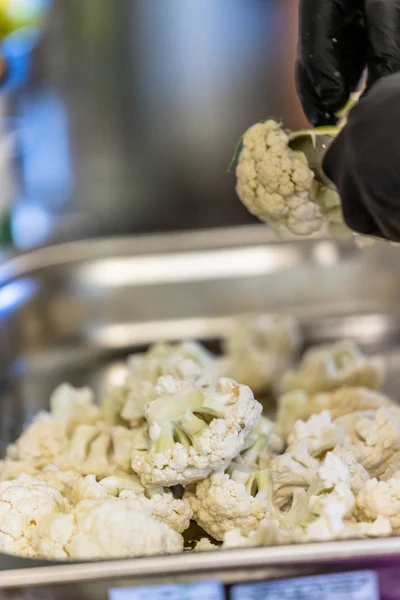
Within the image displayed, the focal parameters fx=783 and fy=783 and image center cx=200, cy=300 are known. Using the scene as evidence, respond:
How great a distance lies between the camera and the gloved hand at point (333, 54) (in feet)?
2.44

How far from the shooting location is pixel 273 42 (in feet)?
5.49

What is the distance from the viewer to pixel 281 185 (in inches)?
30.9

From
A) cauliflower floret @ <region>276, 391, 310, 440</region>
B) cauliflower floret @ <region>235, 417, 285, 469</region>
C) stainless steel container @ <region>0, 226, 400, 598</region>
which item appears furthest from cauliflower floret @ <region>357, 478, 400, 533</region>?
stainless steel container @ <region>0, 226, 400, 598</region>

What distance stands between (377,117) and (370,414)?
1.10 ft

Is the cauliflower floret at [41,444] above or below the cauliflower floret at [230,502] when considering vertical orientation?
below

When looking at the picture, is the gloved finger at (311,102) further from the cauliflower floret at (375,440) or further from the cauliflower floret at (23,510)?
the cauliflower floret at (23,510)

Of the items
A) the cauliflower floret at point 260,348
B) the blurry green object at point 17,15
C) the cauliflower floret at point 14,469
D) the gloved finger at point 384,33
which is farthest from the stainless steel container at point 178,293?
the gloved finger at point 384,33

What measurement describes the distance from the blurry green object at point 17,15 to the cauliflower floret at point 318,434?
0.89m

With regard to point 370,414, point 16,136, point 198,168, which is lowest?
point 370,414

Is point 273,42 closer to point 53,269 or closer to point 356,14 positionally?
point 53,269

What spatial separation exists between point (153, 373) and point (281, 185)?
0.94 feet

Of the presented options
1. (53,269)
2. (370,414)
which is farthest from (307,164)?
(53,269)

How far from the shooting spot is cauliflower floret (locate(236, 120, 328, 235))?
30.7 inches

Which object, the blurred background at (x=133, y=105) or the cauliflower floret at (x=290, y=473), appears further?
the blurred background at (x=133, y=105)
